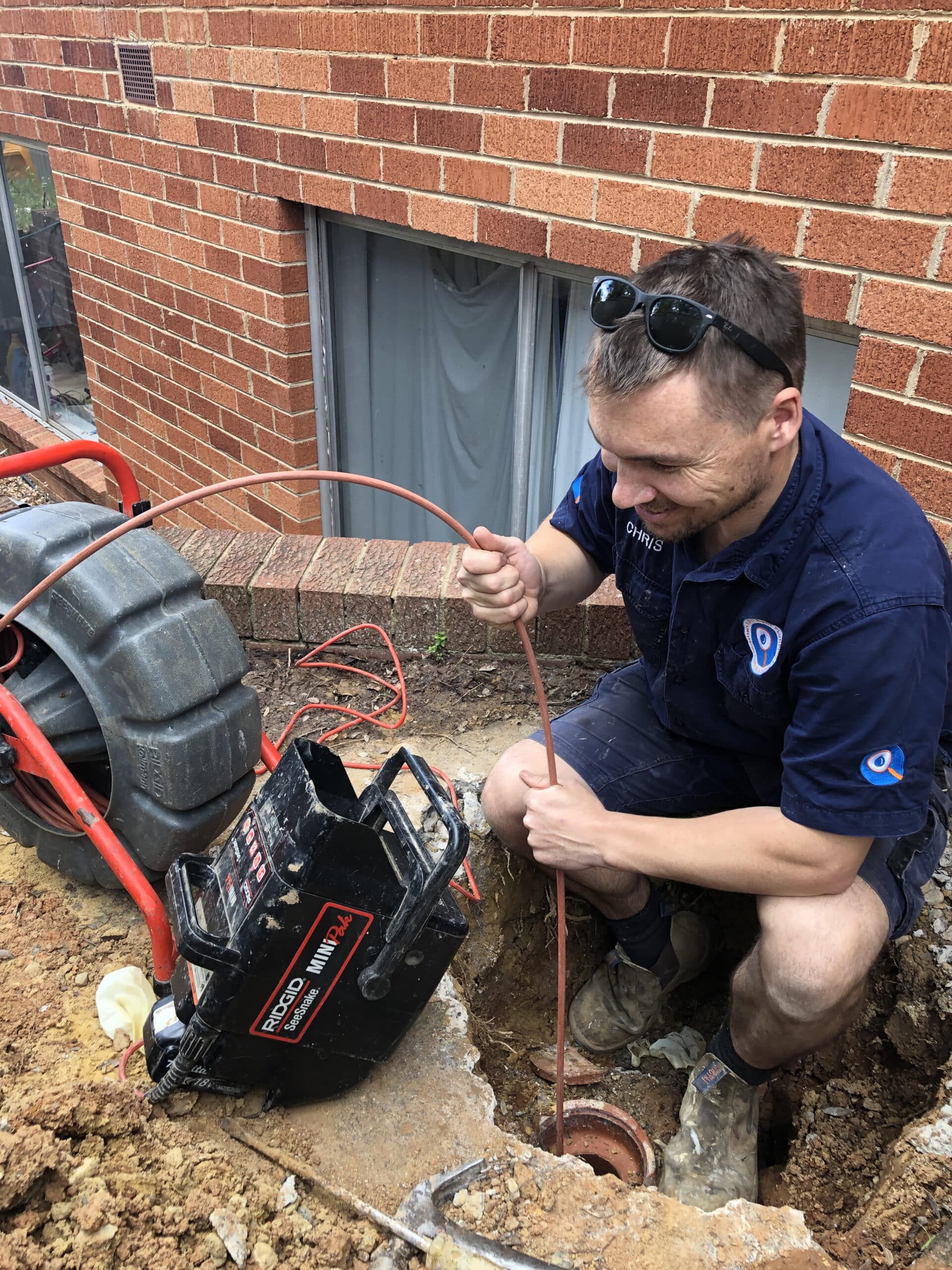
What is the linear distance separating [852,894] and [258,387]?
3276mm

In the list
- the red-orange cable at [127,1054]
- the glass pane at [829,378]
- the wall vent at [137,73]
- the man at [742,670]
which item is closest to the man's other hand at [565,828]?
the man at [742,670]

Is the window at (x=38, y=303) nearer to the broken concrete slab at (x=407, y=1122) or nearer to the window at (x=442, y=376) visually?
the window at (x=442, y=376)

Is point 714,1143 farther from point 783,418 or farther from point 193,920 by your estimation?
point 783,418

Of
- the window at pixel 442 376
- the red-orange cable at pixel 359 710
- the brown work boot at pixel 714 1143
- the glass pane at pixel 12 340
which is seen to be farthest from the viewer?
the glass pane at pixel 12 340

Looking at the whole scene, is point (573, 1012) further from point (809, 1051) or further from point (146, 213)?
point (146, 213)

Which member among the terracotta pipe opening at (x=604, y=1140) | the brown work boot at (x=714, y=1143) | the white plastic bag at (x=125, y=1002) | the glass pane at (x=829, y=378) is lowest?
the terracotta pipe opening at (x=604, y=1140)

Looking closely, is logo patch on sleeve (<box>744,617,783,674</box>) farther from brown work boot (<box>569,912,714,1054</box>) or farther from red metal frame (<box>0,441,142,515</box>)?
red metal frame (<box>0,441,142,515</box>)

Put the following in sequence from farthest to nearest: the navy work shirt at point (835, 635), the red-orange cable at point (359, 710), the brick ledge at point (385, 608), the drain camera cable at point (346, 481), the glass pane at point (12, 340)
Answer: the glass pane at point (12, 340)
the brick ledge at point (385, 608)
the red-orange cable at point (359, 710)
the drain camera cable at point (346, 481)
the navy work shirt at point (835, 635)

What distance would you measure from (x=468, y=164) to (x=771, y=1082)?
2763 millimetres

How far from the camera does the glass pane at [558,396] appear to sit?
3164mm

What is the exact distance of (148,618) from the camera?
1859mm

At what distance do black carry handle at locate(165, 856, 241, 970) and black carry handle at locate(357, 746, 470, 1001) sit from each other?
0.24 m

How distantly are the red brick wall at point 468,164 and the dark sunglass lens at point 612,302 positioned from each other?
97cm

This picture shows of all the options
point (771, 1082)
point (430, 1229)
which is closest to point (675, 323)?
point (430, 1229)
